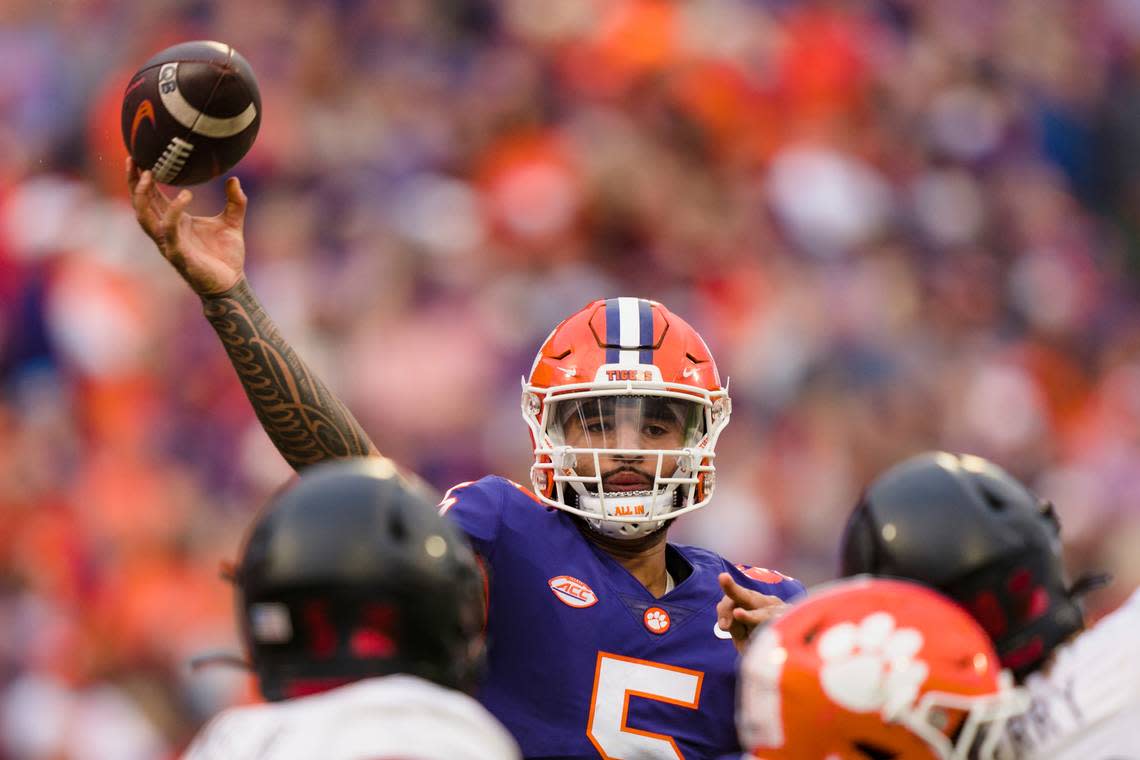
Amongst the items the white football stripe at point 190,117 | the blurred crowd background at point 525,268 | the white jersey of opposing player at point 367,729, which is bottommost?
the blurred crowd background at point 525,268

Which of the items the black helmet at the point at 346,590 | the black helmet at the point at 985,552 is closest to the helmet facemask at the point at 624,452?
the black helmet at the point at 985,552

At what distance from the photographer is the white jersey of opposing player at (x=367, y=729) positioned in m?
2.02

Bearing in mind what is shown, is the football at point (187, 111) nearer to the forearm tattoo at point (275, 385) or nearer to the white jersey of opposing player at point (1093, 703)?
the forearm tattoo at point (275, 385)

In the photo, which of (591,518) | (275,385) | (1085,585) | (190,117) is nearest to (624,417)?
(591,518)

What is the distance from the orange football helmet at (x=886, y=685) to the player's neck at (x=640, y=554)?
1.39 m

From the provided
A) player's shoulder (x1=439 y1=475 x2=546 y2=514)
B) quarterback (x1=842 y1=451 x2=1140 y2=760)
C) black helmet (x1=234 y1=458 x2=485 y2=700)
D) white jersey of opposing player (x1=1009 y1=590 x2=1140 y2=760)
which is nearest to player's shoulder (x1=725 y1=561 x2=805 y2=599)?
player's shoulder (x1=439 y1=475 x2=546 y2=514)

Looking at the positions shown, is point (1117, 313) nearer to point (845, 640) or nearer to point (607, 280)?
point (607, 280)

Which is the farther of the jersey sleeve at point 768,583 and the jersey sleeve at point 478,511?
the jersey sleeve at point 768,583

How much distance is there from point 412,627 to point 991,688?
80cm

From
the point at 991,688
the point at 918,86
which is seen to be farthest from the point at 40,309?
the point at 991,688

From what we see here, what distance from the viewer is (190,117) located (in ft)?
11.7

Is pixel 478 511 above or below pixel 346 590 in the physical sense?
below

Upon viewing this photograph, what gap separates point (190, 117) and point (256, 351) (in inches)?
20.9

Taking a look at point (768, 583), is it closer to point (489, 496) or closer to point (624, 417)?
point (624, 417)
